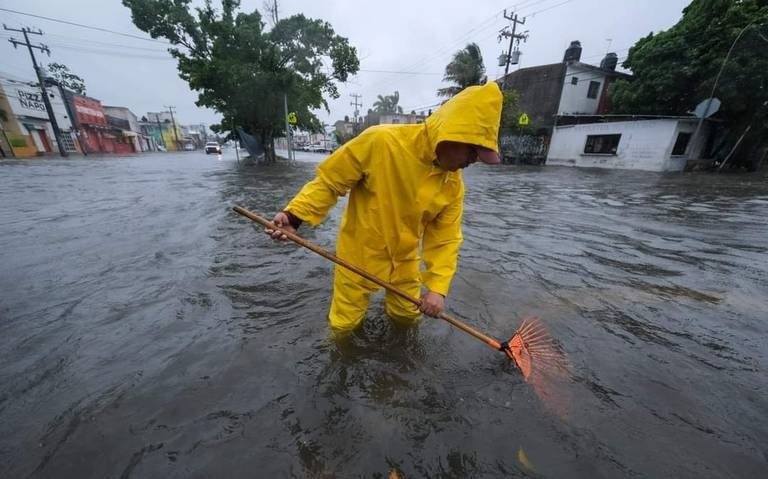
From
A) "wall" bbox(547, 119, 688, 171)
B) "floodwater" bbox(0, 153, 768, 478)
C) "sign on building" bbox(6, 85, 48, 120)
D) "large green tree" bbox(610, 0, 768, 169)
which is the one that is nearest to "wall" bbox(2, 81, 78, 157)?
"sign on building" bbox(6, 85, 48, 120)

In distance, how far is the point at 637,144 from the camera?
57.6ft

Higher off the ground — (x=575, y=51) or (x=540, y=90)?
(x=575, y=51)

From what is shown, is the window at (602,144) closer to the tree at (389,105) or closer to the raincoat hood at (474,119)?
the raincoat hood at (474,119)

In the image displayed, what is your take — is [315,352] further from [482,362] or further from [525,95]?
[525,95]

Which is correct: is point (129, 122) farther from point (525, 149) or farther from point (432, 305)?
point (432, 305)

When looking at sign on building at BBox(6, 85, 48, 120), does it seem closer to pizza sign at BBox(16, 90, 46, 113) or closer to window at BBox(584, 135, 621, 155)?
pizza sign at BBox(16, 90, 46, 113)

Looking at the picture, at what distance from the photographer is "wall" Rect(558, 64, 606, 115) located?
2225 cm

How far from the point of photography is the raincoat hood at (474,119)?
174 centimetres

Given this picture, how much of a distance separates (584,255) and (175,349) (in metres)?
4.97

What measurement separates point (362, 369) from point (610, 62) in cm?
3036

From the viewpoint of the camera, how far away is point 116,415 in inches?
71.4

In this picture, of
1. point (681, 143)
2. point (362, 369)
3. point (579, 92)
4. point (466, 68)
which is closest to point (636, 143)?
point (681, 143)

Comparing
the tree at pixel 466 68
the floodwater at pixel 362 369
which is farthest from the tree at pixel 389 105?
the floodwater at pixel 362 369

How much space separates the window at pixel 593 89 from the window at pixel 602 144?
549cm
